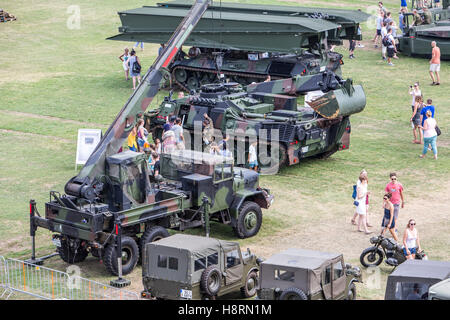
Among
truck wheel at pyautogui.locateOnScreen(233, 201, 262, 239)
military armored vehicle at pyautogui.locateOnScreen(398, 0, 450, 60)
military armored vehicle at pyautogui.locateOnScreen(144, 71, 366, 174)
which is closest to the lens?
truck wheel at pyautogui.locateOnScreen(233, 201, 262, 239)

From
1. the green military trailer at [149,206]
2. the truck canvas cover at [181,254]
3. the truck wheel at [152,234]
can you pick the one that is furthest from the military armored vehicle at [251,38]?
the truck canvas cover at [181,254]

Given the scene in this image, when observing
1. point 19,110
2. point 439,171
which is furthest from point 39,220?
point 19,110

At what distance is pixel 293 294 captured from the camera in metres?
12.9

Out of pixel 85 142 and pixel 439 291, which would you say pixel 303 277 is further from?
pixel 85 142

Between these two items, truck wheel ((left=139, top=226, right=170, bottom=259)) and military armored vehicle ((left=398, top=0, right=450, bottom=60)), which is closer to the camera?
truck wheel ((left=139, top=226, right=170, bottom=259))

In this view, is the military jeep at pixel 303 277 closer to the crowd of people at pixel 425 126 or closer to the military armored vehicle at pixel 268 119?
the military armored vehicle at pixel 268 119

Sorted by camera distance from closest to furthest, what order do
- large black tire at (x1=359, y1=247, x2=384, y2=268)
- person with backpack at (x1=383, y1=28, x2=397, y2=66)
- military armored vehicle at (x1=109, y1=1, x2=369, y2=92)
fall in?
large black tire at (x1=359, y1=247, x2=384, y2=268) → military armored vehicle at (x1=109, y1=1, x2=369, y2=92) → person with backpack at (x1=383, y1=28, x2=397, y2=66)

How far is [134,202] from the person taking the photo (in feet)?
55.7

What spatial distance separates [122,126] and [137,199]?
5.13 feet

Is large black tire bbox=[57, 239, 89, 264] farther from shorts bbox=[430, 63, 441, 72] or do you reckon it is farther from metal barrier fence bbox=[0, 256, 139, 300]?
shorts bbox=[430, 63, 441, 72]

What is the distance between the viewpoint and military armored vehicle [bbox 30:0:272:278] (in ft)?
52.5

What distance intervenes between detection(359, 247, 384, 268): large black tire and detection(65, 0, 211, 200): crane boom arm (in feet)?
17.9

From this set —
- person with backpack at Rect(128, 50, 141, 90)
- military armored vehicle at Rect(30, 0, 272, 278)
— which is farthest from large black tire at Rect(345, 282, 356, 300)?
person with backpack at Rect(128, 50, 141, 90)

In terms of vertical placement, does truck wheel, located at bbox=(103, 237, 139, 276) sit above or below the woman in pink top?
below
